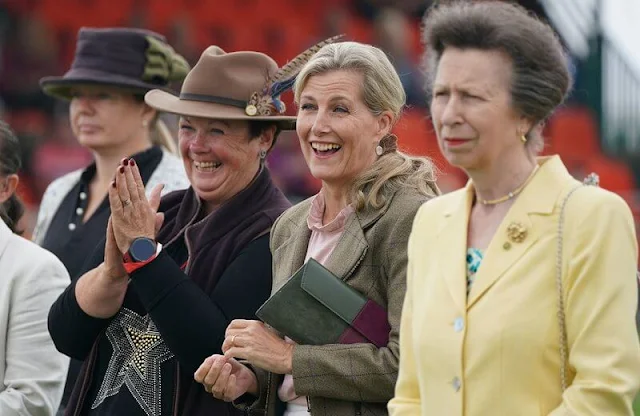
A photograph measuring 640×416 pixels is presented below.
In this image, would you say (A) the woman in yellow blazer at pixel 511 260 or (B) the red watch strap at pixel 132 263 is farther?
(B) the red watch strap at pixel 132 263

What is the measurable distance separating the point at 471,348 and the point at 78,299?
1.85 m

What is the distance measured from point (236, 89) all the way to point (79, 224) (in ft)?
5.40

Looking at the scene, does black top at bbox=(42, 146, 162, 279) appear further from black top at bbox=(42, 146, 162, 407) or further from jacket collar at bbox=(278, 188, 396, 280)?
jacket collar at bbox=(278, 188, 396, 280)

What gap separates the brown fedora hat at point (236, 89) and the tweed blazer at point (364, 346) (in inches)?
31.9

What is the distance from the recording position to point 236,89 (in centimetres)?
486

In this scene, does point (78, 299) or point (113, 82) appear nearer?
point (78, 299)

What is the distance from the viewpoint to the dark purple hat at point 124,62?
21.4ft

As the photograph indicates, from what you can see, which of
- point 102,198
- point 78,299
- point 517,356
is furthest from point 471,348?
point 102,198

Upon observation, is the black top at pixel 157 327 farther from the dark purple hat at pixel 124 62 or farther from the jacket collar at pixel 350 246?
the dark purple hat at pixel 124 62

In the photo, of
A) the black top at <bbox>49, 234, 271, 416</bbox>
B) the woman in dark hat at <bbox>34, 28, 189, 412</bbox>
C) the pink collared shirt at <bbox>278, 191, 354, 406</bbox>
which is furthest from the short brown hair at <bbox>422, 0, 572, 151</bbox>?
the woman in dark hat at <bbox>34, 28, 189, 412</bbox>

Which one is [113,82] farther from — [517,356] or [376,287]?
[517,356]

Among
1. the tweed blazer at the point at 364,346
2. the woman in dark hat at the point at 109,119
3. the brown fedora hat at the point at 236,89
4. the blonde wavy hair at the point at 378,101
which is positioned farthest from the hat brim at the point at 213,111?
the woman in dark hat at the point at 109,119

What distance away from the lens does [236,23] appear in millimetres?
15312

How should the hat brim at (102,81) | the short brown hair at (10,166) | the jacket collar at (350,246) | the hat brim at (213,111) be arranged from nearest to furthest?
the jacket collar at (350,246)
the hat brim at (213,111)
the short brown hair at (10,166)
the hat brim at (102,81)
